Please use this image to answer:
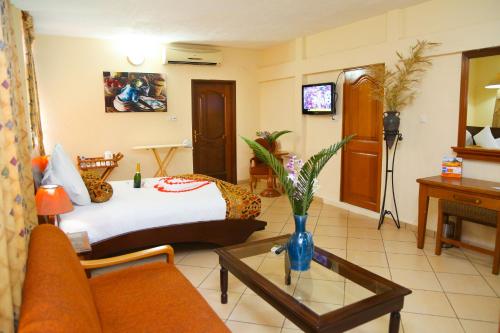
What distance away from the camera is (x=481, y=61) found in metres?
3.48

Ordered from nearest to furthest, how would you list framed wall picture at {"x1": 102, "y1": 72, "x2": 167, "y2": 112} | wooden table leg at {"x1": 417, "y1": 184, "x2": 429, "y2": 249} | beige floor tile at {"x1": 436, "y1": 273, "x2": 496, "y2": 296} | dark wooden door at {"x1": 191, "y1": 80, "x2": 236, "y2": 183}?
beige floor tile at {"x1": 436, "y1": 273, "x2": 496, "y2": 296}, wooden table leg at {"x1": 417, "y1": 184, "x2": 429, "y2": 249}, framed wall picture at {"x1": 102, "y1": 72, "x2": 167, "y2": 112}, dark wooden door at {"x1": 191, "y1": 80, "x2": 236, "y2": 183}

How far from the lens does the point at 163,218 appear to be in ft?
10.9

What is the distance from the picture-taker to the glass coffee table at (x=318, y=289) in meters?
1.73

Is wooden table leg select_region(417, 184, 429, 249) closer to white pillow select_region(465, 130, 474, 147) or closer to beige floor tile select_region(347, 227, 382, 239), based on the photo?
beige floor tile select_region(347, 227, 382, 239)

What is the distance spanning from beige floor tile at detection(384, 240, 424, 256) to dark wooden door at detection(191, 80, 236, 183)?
3677 mm

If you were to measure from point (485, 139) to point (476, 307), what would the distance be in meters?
1.67

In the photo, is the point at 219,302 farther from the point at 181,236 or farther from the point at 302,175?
the point at 302,175

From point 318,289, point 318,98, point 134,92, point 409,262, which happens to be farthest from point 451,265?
point 134,92

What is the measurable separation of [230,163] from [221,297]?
440 centimetres

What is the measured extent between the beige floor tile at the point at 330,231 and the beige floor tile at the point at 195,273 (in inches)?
60.4

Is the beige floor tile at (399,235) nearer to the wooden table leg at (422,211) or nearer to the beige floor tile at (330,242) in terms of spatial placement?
the wooden table leg at (422,211)

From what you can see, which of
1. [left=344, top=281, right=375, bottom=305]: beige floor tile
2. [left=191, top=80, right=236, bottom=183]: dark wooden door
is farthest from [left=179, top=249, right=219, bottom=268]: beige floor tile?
[left=191, top=80, right=236, bottom=183]: dark wooden door

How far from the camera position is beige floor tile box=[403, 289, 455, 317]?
251cm

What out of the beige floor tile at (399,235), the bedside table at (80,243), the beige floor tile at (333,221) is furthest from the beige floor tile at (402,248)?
the bedside table at (80,243)
